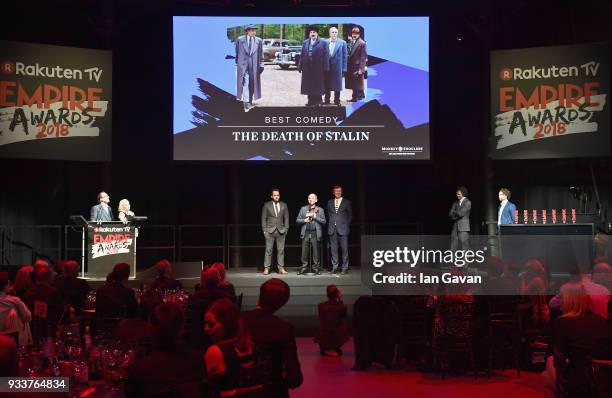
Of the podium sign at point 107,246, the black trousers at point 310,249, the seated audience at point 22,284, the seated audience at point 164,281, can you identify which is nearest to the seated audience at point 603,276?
the seated audience at point 164,281

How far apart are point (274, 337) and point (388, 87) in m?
9.90

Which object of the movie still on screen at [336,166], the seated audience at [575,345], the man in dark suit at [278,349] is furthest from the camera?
the movie still on screen at [336,166]

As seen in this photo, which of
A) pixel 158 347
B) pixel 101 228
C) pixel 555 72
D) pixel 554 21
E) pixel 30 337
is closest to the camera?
pixel 158 347

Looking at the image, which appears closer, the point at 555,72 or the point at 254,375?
the point at 254,375

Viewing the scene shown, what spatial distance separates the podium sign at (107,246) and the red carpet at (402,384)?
Result: 4763mm

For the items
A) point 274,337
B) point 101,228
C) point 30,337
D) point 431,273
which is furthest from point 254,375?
point 101,228

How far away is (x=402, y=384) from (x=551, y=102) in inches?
297

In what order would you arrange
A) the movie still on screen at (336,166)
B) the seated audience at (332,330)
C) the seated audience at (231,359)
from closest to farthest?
the seated audience at (231,359) < the movie still on screen at (336,166) < the seated audience at (332,330)

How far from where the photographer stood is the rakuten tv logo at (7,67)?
40.0 ft

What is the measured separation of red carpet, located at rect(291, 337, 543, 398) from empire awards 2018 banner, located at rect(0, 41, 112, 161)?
21.7ft

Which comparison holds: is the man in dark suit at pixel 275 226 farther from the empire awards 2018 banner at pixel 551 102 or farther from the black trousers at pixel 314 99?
the empire awards 2018 banner at pixel 551 102

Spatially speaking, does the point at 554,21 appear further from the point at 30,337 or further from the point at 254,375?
the point at 254,375

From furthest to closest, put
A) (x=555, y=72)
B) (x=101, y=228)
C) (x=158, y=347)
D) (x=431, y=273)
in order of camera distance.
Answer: (x=555, y=72) → (x=101, y=228) → (x=431, y=273) → (x=158, y=347)

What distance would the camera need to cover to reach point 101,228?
37.8ft
